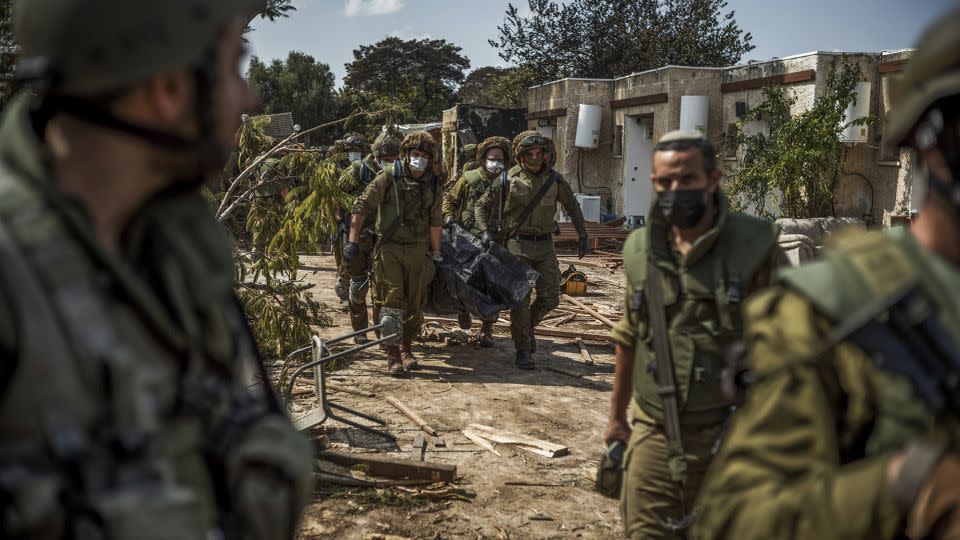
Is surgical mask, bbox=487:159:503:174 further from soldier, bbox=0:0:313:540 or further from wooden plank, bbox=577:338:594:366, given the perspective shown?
soldier, bbox=0:0:313:540

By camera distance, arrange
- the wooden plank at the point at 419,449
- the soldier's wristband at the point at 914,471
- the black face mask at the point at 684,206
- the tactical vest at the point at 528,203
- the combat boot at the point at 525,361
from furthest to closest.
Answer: the tactical vest at the point at 528,203, the combat boot at the point at 525,361, the wooden plank at the point at 419,449, the black face mask at the point at 684,206, the soldier's wristband at the point at 914,471

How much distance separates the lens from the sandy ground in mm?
5168

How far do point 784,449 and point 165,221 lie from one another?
1222 millimetres

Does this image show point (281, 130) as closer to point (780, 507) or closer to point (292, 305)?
point (292, 305)

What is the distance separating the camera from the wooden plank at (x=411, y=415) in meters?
6.77

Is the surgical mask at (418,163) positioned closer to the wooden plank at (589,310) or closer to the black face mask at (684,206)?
the wooden plank at (589,310)

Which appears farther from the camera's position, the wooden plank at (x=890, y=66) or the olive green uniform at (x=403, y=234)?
the wooden plank at (x=890, y=66)

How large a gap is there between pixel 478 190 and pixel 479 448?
4165mm

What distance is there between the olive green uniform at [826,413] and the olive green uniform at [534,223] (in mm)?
7328

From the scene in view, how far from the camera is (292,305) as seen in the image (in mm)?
7109

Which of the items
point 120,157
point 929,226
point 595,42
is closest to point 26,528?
point 120,157

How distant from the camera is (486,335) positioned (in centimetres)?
977

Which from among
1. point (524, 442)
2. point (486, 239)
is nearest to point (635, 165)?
point (486, 239)

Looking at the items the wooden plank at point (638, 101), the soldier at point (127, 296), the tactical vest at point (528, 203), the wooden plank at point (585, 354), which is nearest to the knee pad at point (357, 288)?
the tactical vest at point (528, 203)
